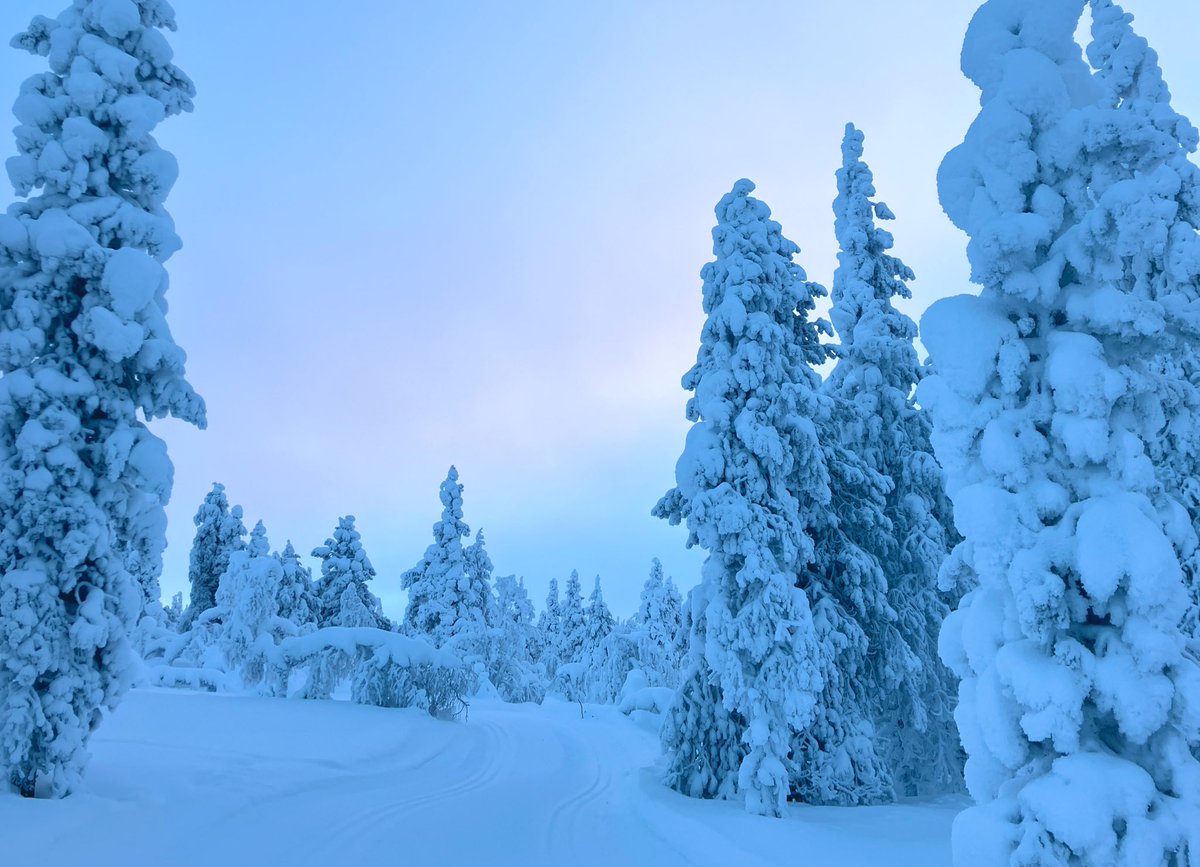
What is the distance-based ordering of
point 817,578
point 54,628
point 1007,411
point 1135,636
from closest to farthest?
point 1135,636 → point 1007,411 → point 54,628 → point 817,578

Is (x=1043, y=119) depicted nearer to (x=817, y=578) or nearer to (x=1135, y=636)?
(x=1135, y=636)

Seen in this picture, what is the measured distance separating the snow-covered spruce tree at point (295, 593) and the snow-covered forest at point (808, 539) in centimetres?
1763

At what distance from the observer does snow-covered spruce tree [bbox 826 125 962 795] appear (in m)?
19.8

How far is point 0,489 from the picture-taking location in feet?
38.1

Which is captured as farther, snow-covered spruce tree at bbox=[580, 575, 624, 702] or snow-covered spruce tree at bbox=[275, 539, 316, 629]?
snow-covered spruce tree at bbox=[580, 575, 624, 702]

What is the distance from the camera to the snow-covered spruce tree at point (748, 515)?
15.6m

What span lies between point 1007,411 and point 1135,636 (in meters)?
2.56

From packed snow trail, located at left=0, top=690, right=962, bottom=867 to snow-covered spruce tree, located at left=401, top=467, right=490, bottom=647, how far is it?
22.3 metres

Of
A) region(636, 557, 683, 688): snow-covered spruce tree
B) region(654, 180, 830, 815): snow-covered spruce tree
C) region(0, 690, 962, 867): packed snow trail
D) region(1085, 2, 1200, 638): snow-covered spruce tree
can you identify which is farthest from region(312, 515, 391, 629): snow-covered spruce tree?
region(1085, 2, 1200, 638): snow-covered spruce tree

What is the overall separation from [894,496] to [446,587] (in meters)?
31.7

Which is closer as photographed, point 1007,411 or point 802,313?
point 1007,411

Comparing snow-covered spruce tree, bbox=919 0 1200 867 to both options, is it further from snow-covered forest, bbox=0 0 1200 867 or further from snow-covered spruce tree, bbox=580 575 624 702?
snow-covered spruce tree, bbox=580 575 624 702

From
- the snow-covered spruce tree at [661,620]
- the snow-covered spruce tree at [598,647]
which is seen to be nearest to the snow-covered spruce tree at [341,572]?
the snow-covered spruce tree at [598,647]

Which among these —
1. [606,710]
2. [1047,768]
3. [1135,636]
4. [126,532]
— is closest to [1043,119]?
[1135,636]
